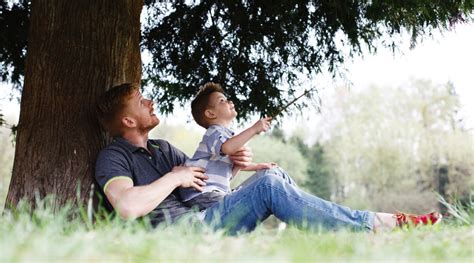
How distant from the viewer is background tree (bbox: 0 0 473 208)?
121 inches

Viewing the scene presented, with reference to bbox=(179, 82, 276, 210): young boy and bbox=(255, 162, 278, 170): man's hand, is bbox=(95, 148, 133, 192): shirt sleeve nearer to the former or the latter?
bbox=(179, 82, 276, 210): young boy

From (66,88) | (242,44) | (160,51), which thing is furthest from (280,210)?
(160,51)

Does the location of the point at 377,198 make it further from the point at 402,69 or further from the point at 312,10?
the point at 312,10

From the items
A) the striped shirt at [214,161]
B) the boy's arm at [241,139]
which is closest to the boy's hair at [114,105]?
the striped shirt at [214,161]

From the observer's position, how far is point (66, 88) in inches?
123

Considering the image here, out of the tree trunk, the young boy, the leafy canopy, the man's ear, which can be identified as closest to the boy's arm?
the young boy

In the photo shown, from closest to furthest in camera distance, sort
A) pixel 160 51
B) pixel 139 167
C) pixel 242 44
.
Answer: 1. pixel 139 167
2. pixel 242 44
3. pixel 160 51

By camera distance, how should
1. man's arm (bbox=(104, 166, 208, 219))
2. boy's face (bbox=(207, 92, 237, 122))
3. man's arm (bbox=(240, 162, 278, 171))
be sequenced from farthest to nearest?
boy's face (bbox=(207, 92, 237, 122)) < man's arm (bbox=(240, 162, 278, 171)) < man's arm (bbox=(104, 166, 208, 219))

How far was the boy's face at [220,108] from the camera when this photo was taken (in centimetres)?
322

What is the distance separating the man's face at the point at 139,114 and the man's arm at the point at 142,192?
332 mm

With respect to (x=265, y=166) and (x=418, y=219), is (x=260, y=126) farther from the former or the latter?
Answer: (x=418, y=219)

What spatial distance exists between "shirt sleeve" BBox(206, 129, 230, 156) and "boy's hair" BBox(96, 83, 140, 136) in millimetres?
437

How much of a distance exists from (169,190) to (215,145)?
430 millimetres

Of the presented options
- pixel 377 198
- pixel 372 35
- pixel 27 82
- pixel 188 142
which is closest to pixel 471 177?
pixel 377 198
